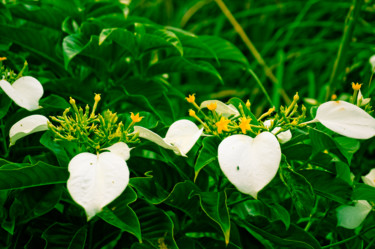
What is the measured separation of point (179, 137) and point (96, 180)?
171 mm

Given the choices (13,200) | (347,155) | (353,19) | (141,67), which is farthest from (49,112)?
(353,19)

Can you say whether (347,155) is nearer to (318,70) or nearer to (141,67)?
(141,67)

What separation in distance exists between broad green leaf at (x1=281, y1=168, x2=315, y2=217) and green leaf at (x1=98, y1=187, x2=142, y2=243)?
0.77ft

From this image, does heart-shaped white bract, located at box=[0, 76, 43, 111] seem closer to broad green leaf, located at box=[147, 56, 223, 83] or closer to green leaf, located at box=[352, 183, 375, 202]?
broad green leaf, located at box=[147, 56, 223, 83]

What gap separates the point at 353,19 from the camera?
47.4 inches

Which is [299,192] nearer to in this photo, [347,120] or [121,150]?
[347,120]

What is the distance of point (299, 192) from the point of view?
627 millimetres

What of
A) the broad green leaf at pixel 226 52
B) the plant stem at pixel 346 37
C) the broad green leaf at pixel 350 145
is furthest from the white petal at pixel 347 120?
the plant stem at pixel 346 37

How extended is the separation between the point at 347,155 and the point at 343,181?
0.16ft

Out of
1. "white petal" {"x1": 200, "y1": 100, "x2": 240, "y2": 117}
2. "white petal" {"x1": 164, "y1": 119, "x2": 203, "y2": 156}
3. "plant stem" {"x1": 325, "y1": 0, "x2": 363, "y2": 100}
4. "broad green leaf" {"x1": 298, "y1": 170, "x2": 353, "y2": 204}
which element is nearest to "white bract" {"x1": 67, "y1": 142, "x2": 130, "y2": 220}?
"white petal" {"x1": 164, "y1": 119, "x2": 203, "y2": 156}

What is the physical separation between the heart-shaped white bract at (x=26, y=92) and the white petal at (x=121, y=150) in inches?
7.2

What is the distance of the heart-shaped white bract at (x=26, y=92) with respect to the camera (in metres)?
0.66

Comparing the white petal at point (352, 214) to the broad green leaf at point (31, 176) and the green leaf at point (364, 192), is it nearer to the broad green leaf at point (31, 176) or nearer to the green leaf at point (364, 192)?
the green leaf at point (364, 192)

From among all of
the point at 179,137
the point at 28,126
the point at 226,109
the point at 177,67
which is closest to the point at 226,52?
the point at 177,67
